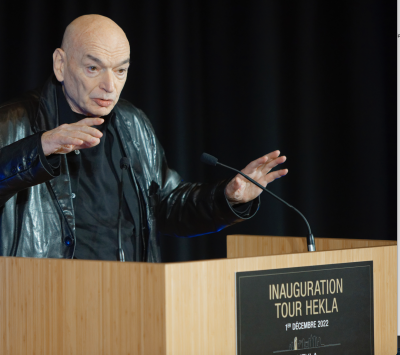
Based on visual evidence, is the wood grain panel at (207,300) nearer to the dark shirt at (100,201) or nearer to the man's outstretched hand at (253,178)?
the man's outstretched hand at (253,178)

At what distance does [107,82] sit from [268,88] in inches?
47.9

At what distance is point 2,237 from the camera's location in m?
1.76

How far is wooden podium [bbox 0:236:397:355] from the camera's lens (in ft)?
3.64

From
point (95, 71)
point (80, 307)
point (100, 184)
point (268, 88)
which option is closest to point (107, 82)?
point (95, 71)

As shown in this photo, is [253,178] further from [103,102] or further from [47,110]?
[47,110]

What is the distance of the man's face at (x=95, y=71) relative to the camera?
1.95 metres

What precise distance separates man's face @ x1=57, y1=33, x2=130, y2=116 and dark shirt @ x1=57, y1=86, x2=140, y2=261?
0.24ft

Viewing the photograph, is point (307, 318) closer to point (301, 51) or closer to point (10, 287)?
point (10, 287)

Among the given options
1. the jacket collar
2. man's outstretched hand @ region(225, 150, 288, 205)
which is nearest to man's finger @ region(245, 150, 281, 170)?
man's outstretched hand @ region(225, 150, 288, 205)

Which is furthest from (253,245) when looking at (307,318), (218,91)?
(218,91)

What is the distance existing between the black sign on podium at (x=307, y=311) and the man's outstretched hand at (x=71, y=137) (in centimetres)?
46

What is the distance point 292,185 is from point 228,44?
0.76 m

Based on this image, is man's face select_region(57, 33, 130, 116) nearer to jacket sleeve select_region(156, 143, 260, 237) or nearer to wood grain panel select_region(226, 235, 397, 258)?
jacket sleeve select_region(156, 143, 260, 237)

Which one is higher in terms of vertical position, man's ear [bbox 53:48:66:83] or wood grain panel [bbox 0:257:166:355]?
man's ear [bbox 53:48:66:83]
